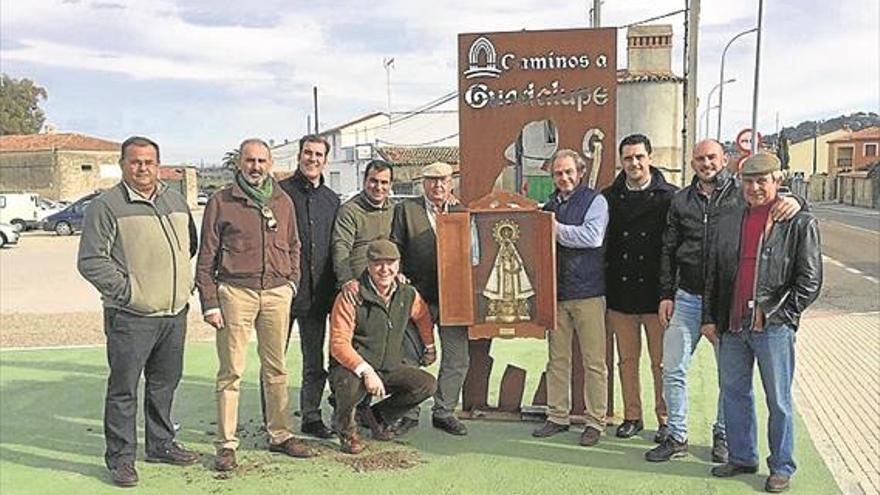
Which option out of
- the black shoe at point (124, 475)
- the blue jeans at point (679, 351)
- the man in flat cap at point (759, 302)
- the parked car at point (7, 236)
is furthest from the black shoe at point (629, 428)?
the parked car at point (7, 236)

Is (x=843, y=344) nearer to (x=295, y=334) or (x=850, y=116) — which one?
(x=295, y=334)

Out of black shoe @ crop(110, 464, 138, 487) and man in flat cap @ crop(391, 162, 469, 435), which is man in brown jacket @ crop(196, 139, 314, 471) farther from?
man in flat cap @ crop(391, 162, 469, 435)

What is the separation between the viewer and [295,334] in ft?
32.8

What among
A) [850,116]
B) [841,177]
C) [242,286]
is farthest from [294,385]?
[850,116]

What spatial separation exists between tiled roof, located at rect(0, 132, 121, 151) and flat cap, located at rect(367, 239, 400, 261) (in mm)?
50516

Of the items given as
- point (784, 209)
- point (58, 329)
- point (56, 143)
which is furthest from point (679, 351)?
point (56, 143)

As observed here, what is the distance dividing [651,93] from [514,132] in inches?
600

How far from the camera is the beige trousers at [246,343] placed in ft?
17.3

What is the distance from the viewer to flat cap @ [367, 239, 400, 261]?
539cm

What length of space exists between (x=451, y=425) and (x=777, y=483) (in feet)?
6.91

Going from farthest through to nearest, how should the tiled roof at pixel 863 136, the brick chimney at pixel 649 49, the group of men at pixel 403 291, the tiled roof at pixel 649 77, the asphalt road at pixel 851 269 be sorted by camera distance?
the tiled roof at pixel 863 136 < the brick chimney at pixel 649 49 < the tiled roof at pixel 649 77 < the asphalt road at pixel 851 269 < the group of men at pixel 403 291

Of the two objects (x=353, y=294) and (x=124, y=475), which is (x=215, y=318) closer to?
(x=353, y=294)

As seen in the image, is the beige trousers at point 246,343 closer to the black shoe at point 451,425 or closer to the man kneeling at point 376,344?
the man kneeling at point 376,344

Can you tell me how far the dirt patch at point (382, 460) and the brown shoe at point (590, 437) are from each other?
3.46ft
